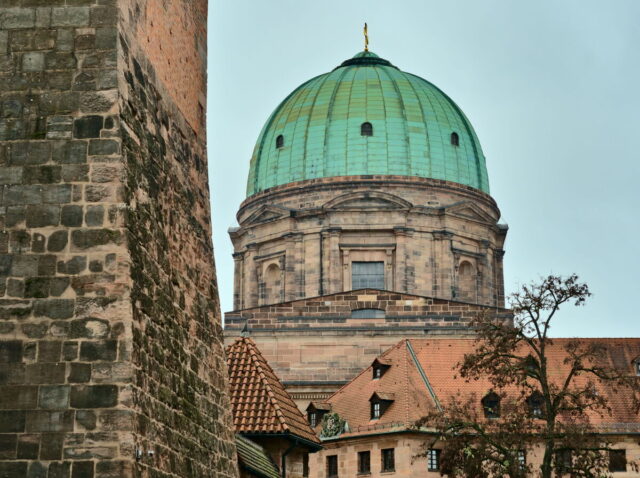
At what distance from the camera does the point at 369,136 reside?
2571 inches

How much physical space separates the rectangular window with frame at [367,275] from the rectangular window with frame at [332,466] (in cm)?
1556

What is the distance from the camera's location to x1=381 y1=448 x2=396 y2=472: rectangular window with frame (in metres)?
46.3

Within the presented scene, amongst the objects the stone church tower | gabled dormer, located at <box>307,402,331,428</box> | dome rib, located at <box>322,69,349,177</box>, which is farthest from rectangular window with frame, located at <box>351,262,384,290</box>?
gabled dormer, located at <box>307,402,331,428</box>

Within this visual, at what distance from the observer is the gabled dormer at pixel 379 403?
47375 mm

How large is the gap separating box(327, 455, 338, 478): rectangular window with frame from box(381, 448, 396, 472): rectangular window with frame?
7.53ft

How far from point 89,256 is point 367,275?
5134 cm

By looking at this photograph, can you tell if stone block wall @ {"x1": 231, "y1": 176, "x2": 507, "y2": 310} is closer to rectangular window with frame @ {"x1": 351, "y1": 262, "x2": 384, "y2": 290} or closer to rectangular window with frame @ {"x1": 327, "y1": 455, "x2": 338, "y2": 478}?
rectangular window with frame @ {"x1": 351, "y1": 262, "x2": 384, "y2": 290}

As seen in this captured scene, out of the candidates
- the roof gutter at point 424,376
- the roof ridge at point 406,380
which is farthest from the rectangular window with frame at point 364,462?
the roof gutter at point 424,376

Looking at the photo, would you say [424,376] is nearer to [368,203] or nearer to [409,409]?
[409,409]

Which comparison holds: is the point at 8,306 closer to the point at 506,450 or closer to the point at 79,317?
the point at 79,317

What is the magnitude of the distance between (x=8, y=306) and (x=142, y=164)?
2.16 meters

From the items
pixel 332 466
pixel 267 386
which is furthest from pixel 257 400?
pixel 332 466

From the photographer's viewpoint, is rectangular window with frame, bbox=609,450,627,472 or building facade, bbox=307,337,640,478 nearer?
rectangular window with frame, bbox=609,450,627,472

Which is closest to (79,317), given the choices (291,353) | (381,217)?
(291,353)
